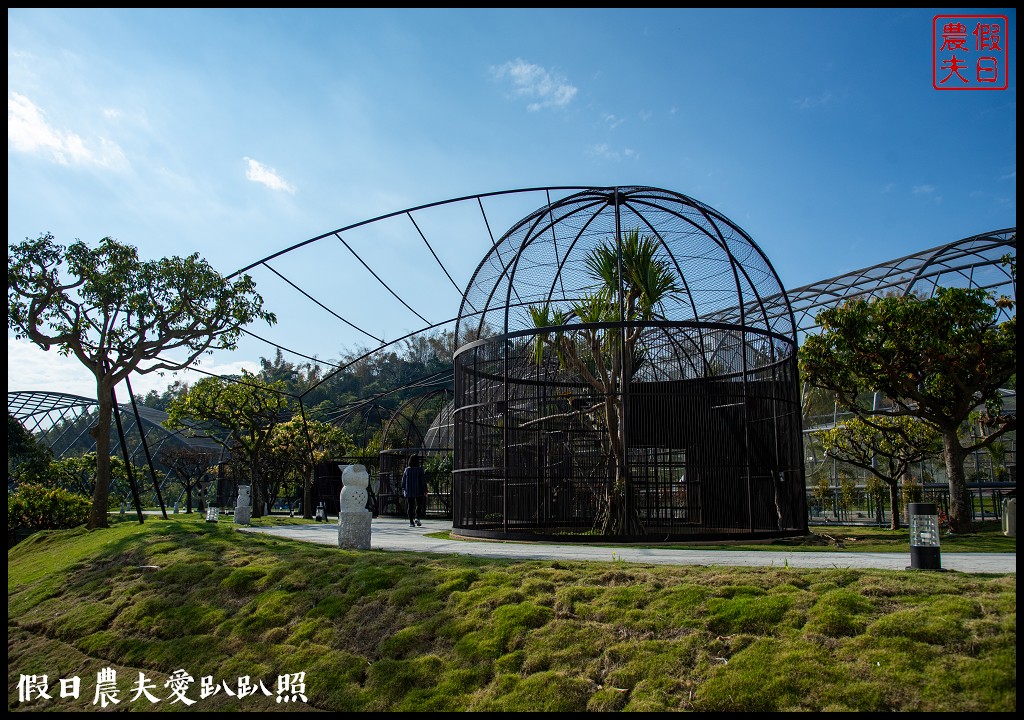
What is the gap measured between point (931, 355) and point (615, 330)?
6511 millimetres

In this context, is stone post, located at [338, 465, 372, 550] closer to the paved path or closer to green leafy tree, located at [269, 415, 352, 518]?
the paved path

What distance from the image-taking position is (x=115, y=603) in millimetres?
8391

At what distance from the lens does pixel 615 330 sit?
12.6 m

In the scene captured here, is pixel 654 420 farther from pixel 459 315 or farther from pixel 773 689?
pixel 773 689

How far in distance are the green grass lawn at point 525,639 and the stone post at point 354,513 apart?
151cm

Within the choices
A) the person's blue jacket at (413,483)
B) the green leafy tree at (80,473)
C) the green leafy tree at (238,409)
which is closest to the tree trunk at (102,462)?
the green leafy tree at (238,409)

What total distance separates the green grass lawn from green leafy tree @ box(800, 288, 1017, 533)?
916 cm

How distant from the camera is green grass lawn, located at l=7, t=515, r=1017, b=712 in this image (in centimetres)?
451

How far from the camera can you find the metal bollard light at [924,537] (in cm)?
Answer: 666

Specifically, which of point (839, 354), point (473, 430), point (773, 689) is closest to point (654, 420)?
point (473, 430)

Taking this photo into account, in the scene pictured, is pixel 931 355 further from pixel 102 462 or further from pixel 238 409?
pixel 238 409

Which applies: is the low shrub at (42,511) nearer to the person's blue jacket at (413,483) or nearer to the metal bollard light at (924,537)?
the person's blue jacket at (413,483)

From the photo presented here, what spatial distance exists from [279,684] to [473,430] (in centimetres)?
831

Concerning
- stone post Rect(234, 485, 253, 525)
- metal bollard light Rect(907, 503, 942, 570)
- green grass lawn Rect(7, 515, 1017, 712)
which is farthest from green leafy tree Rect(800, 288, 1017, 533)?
stone post Rect(234, 485, 253, 525)
